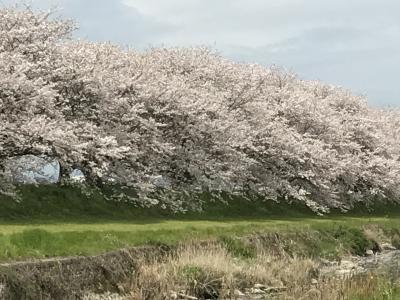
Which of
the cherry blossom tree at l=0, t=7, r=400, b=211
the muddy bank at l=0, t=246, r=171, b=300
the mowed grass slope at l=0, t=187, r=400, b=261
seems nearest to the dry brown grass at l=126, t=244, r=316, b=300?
the muddy bank at l=0, t=246, r=171, b=300

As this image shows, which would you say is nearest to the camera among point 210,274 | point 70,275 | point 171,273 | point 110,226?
point 70,275

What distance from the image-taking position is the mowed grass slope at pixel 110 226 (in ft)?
77.7

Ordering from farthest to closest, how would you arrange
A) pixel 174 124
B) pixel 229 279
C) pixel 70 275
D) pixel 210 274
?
pixel 174 124
pixel 229 279
pixel 210 274
pixel 70 275

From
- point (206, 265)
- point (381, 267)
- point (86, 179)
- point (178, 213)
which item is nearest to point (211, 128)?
point (178, 213)

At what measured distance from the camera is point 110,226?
3075 cm

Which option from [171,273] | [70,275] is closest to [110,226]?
[171,273]

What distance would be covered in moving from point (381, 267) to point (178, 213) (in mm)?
13284

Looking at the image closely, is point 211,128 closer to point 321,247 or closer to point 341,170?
point 321,247

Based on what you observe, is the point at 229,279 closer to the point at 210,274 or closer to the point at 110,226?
the point at 210,274

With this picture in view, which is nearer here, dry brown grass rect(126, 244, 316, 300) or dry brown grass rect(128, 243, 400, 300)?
dry brown grass rect(128, 243, 400, 300)

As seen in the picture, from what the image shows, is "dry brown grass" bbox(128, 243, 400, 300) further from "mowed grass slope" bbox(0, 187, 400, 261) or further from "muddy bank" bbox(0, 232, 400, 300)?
"mowed grass slope" bbox(0, 187, 400, 261)

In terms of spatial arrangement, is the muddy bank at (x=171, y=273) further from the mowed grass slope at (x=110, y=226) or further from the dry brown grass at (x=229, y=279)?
the mowed grass slope at (x=110, y=226)

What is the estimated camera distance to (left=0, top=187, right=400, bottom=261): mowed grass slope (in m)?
23.7

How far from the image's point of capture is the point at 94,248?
963 inches
